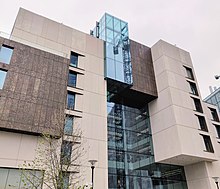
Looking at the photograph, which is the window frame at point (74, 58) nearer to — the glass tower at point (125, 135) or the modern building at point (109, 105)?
the modern building at point (109, 105)

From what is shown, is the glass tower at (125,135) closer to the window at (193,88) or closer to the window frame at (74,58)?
the window frame at (74,58)

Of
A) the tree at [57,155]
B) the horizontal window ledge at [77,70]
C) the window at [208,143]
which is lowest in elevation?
the tree at [57,155]

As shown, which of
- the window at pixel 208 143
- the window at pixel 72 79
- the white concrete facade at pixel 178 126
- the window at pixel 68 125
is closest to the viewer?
the window at pixel 68 125

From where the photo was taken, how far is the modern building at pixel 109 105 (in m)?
16.6

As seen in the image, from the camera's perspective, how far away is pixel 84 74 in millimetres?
22188

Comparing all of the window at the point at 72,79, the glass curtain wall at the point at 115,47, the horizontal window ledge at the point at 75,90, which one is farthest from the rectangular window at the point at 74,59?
the glass curtain wall at the point at 115,47

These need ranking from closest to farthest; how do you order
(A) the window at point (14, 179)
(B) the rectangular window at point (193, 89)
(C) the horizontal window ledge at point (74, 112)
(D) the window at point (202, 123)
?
(A) the window at point (14, 179), (C) the horizontal window ledge at point (74, 112), (D) the window at point (202, 123), (B) the rectangular window at point (193, 89)

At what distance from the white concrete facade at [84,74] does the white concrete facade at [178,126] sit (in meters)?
6.72

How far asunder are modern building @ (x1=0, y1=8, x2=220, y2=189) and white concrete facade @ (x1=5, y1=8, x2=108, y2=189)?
0.31 ft

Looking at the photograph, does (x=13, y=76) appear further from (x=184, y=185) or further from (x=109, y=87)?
(x=184, y=185)

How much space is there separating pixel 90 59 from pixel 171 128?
11415 mm

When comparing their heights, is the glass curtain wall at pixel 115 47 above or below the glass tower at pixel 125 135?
above

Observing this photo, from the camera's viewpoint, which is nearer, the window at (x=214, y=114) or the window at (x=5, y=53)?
the window at (x=5, y=53)

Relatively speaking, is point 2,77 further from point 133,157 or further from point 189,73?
point 189,73
